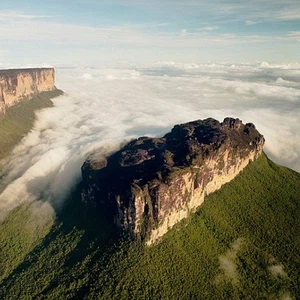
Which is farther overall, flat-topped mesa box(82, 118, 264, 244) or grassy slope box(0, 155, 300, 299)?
flat-topped mesa box(82, 118, 264, 244)

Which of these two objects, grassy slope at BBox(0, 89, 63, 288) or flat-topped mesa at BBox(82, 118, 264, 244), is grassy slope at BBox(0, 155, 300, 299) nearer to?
grassy slope at BBox(0, 89, 63, 288)

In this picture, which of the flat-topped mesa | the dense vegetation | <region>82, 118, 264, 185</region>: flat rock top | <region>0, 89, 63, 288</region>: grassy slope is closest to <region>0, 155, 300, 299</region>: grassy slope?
<region>0, 89, 63, 288</region>: grassy slope

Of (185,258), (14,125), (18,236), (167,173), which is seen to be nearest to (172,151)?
(167,173)

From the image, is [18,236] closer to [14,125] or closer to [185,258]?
[185,258]

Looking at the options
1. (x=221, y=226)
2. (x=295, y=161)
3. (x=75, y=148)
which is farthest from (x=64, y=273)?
(x=295, y=161)

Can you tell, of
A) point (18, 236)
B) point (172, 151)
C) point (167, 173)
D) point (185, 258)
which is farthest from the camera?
point (18, 236)

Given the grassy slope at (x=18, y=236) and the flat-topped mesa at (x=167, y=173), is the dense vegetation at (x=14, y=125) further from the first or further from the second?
the flat-topped mesa at (x=167, y=173)

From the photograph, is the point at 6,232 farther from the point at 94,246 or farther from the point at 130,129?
the point at 130,129
